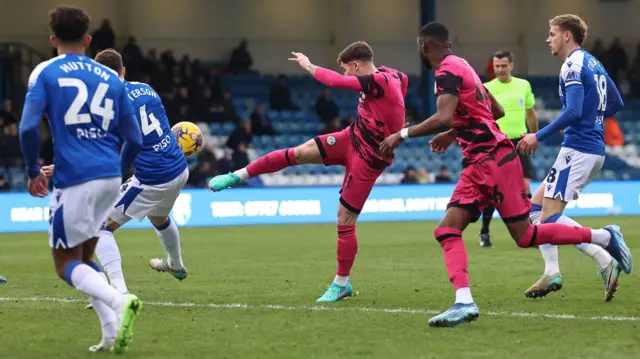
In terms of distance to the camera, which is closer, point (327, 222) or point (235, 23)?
point (327, 222)

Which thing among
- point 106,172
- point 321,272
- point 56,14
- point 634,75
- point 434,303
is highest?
point 56,14

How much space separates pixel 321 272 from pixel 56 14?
571 cm

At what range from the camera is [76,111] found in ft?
20.9

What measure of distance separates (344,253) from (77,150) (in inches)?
129

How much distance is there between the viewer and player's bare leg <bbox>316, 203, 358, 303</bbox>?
909 centimetres

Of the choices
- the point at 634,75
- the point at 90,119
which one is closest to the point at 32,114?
the point at 90,119

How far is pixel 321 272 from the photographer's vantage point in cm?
1159

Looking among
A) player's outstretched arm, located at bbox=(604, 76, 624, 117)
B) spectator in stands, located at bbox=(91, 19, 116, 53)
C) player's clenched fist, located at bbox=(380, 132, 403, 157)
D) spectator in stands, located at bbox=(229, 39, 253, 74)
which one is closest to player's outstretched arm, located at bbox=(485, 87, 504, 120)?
player's clenched fist, located at bbox=(380, 132, 403, 157)

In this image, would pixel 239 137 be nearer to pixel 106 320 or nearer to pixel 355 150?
pixel 355 150

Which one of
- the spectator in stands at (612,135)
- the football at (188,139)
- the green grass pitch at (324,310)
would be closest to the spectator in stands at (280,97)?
the spectator in stands at (612,135)

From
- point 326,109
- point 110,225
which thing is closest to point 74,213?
point 110,225

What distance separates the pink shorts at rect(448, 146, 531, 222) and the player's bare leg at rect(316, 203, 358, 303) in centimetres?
167

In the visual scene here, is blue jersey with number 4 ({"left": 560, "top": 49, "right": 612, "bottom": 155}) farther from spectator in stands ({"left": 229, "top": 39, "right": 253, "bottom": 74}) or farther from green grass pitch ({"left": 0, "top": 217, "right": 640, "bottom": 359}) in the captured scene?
spectator in stands ({"left": 229, "top": 39, "right": 253, "bottom": 74})

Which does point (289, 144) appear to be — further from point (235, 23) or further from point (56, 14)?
point (56, 14)
